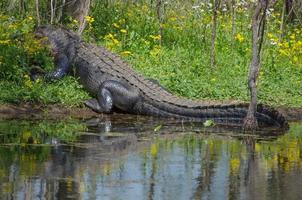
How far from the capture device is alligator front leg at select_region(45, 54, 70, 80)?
1286 cm

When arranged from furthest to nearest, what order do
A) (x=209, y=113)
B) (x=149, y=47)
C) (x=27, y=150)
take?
1. (x=149, y=47)
2. (x=209, y=113)
3. (x=27, y=150)

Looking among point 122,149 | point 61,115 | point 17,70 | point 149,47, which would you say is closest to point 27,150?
point 122,149

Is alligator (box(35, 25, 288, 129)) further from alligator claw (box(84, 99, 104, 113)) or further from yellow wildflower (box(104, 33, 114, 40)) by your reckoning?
yellow wildflower (box(104, 33, 114, 40))

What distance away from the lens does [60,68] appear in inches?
518

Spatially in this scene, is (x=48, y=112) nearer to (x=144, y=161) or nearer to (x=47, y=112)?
(x=47, y=112)

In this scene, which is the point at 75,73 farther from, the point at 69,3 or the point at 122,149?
the point at 122,149

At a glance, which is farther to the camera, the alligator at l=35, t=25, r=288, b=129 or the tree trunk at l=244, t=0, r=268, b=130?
the alligator at l=35, t=25, r=288, b=129

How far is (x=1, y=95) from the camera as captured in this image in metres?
11.5

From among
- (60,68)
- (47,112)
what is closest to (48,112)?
(47,112)

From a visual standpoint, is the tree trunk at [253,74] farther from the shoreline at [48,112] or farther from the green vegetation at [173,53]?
the green vegetation at [173,53]

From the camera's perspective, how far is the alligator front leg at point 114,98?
12.0 metres

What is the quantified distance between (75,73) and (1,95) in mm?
2002

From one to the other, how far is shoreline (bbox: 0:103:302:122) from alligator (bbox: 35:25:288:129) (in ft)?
1.01

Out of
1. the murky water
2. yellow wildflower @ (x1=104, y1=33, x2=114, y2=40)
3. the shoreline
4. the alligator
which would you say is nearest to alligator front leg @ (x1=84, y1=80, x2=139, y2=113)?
the alligator
